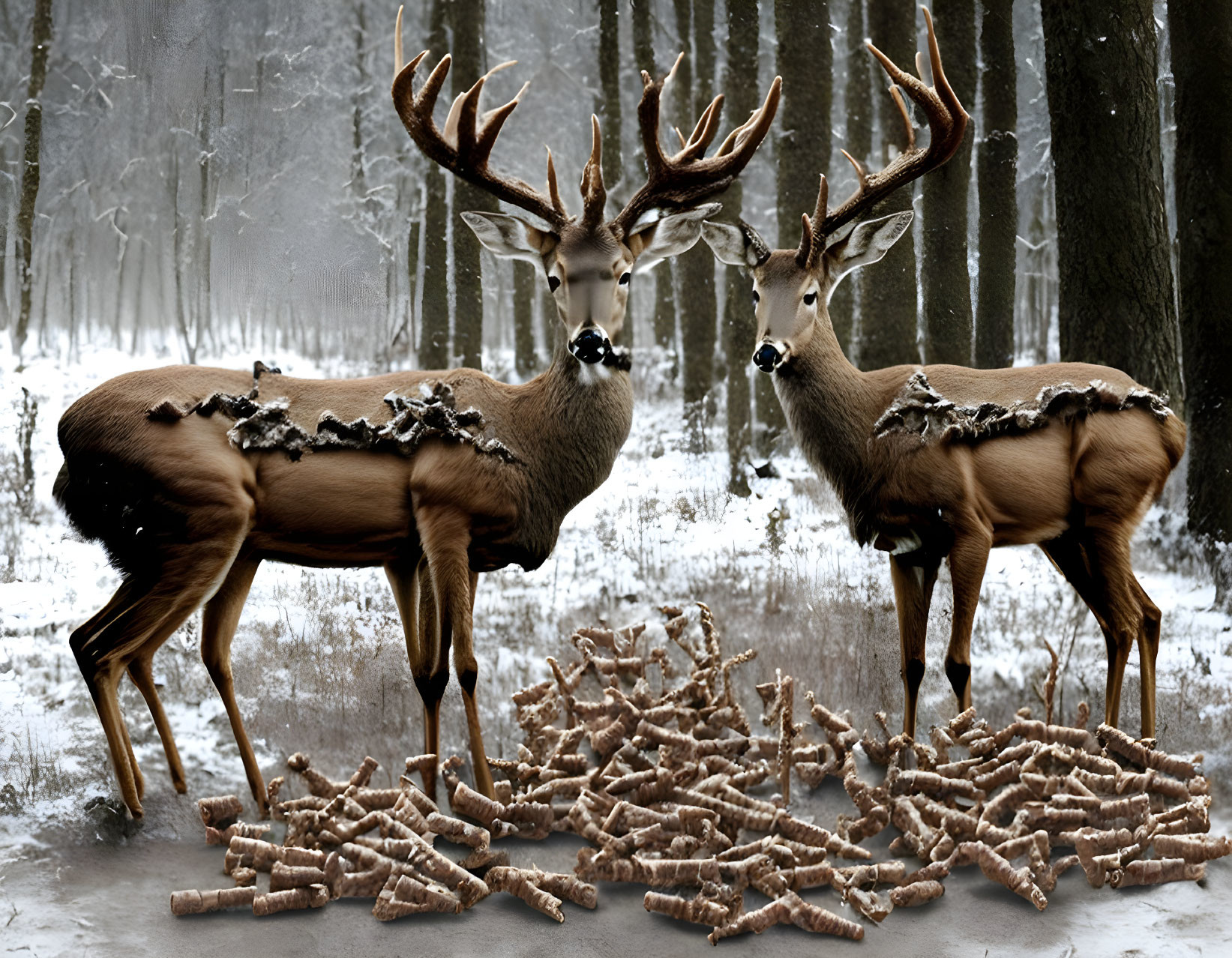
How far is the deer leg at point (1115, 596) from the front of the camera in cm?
441

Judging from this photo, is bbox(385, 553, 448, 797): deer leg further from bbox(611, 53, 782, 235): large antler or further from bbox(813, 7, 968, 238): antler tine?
bbox(813, 7, 968, 238): antler tine

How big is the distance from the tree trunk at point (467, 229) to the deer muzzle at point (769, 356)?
4.19m

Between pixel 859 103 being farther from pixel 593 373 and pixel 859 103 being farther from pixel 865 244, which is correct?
pixel 593 373

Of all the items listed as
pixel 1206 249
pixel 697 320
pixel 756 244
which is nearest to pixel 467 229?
pixel 697 320

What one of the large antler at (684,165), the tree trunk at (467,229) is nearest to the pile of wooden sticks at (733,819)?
the large antler at (684,165)

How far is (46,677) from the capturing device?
5.00m

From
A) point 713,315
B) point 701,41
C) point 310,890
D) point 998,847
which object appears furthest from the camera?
point 701,41

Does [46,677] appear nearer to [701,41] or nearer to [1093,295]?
[1093,295]

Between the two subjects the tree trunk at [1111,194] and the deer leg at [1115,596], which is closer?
the deer leg at [1115,596]

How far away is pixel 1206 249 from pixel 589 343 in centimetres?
416

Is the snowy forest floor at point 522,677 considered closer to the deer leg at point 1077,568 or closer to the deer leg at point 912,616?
the deer leg at point 912,616

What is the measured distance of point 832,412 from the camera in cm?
448

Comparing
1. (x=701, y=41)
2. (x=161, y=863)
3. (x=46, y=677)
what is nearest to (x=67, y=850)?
(x=161, y=863)

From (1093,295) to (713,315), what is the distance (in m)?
4.96
